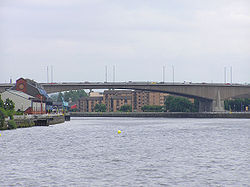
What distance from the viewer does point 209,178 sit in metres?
32.9

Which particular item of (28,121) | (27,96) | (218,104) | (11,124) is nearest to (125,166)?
(11,124)

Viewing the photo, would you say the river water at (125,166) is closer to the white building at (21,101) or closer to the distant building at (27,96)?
the distant building at (27,96)

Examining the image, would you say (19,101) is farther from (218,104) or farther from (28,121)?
(218,104)

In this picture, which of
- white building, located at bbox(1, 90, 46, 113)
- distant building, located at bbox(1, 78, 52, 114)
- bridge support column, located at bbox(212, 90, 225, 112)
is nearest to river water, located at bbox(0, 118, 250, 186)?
distant building, located at bbox(1, 78, 52, 114)

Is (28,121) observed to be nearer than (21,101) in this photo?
Yes

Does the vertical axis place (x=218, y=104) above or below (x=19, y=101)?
below

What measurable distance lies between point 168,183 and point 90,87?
5788 inches

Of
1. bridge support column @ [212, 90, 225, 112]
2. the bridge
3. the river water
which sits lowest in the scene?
the river water

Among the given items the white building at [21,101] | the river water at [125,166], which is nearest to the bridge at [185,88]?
the white building at [21,101]

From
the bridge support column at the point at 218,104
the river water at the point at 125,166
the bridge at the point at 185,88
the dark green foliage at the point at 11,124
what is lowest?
the river water at the point at 125,166

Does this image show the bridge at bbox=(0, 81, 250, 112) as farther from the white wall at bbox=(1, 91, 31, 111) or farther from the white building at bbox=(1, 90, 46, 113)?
the white wall at bbox=(1, 91, 31, 111)

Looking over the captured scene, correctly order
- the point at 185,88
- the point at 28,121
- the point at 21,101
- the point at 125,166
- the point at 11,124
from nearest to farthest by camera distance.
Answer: the point at 125,166
the point at 11,124
the point at 28,121
the point at 21,101
the point at 185,88

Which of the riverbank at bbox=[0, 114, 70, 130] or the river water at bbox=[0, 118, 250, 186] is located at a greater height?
the riverbank at bbox=[0, 114, 70, 130]

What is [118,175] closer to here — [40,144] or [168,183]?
[168,183]
